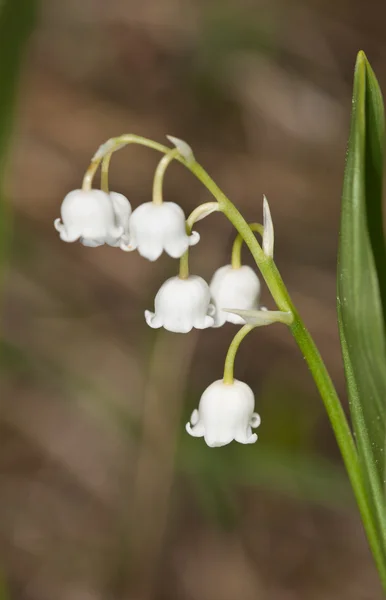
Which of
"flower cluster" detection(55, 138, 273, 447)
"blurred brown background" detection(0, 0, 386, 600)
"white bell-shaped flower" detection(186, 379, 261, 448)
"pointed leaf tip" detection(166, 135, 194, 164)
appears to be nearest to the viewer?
"pointed leaf tip" detection(166, 135, 194, 164)

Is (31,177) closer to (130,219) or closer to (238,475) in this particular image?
(238,475)

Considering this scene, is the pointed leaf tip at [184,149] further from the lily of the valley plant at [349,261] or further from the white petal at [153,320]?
the white petal at [153,320]

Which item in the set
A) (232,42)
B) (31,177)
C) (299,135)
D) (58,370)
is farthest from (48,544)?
(232,42)

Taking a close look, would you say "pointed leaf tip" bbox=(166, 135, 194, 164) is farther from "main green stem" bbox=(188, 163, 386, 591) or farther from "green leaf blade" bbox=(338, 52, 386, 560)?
"green leaf blade" bbox=(338, 52, 386, 560)

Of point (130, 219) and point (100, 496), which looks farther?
point (100, 496)

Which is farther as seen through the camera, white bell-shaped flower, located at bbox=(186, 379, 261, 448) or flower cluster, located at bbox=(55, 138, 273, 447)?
white bell-shaped flower, located at bbox=(186, 379, 261, 448)

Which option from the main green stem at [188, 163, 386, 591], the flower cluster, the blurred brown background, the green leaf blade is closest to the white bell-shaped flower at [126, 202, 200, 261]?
the flower cluster

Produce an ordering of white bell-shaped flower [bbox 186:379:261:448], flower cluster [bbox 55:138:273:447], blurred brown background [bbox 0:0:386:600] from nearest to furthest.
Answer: flower cluster [bbox 55:138:273:447], white bell-shaped flower [bbox 186:379:261:448], blurred brown background [bbox 0:0:386:600]

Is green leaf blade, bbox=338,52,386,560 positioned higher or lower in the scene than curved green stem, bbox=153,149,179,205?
lower
